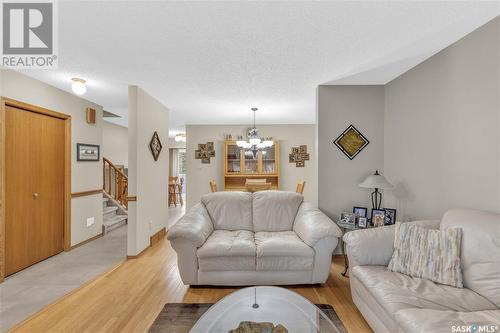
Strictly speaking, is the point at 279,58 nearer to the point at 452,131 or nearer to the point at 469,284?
the point at 452,131

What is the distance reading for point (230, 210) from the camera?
324 cm

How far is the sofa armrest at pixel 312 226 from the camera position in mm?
2381

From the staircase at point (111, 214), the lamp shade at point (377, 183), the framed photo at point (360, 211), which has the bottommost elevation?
the staircase at point (111, 214)

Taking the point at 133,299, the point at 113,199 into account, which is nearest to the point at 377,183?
the point at 133,299

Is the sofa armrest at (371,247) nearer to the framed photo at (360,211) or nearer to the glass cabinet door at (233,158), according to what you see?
the framed photo at (360,211)

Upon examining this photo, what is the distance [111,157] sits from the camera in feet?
20.9

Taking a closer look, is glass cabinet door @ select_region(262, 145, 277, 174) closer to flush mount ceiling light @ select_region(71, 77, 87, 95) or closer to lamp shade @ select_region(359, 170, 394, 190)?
lamp shade @ select_region(359, 170, 394, 190)

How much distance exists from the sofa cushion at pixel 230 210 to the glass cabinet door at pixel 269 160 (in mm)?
2929

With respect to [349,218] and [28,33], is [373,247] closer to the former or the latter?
[349,218]

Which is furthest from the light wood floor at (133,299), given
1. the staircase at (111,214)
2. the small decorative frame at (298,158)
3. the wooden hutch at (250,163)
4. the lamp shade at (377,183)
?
the small decorative frame at (298,158)

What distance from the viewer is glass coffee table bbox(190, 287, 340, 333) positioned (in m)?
1.47

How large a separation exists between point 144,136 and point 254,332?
3.09 m

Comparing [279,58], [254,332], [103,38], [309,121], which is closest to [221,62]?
[279,58]

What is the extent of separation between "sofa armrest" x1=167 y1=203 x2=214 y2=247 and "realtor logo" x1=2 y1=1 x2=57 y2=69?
6.57ft
